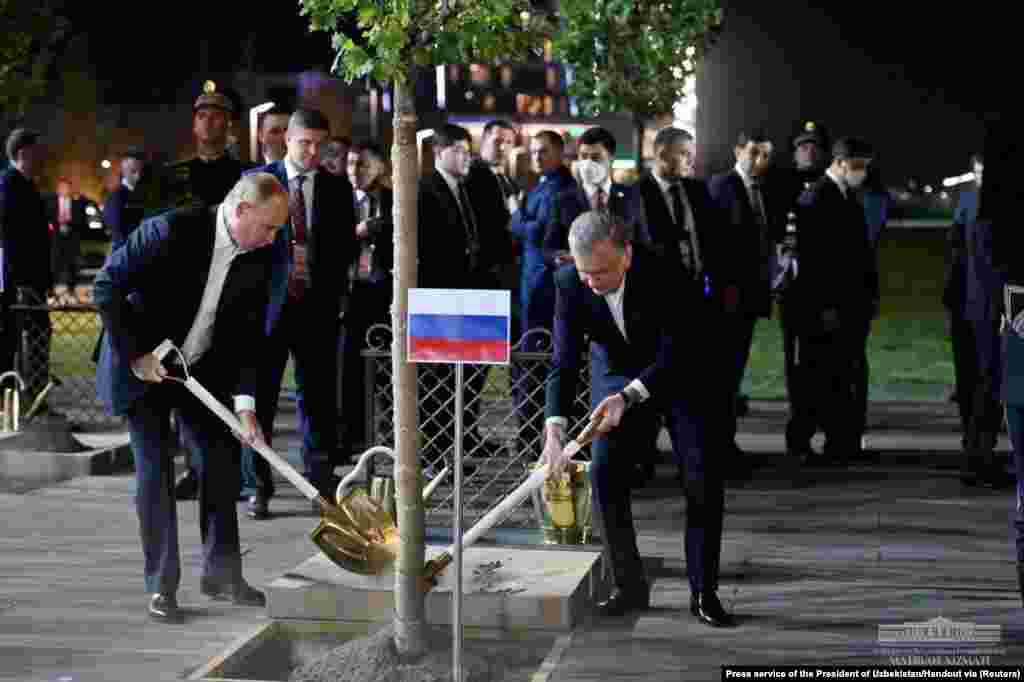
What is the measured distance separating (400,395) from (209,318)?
1.37m

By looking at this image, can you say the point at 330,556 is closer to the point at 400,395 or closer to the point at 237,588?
the point at 237,588

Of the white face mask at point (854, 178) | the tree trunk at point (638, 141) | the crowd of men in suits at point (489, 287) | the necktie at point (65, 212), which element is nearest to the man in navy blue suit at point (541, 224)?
the crowd of men in suits at point (489, 287)

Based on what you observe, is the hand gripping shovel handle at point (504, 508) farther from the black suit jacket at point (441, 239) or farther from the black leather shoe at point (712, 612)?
the black suit jacket at point (441, 239)

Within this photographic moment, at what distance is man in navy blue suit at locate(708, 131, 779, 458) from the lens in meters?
12.1

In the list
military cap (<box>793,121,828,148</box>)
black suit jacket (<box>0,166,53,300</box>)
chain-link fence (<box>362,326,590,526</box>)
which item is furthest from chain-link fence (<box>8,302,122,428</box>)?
military cap (<box>793,121,828,148</box>)

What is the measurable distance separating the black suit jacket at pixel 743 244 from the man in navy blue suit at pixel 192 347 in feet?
16.0

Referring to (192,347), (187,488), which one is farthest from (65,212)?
(192,347)

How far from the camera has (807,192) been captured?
42.1 feet

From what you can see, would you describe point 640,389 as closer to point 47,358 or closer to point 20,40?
point 47,358

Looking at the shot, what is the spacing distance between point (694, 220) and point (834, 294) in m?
1.61

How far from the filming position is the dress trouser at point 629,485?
7.90m

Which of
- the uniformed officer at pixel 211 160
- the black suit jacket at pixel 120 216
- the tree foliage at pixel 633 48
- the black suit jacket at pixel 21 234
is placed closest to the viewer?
the uniformed officer at pixel 211 160

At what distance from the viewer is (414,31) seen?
6.91 meters

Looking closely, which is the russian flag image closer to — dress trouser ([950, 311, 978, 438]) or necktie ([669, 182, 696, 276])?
necktie ([669, 182, 696, 276])
